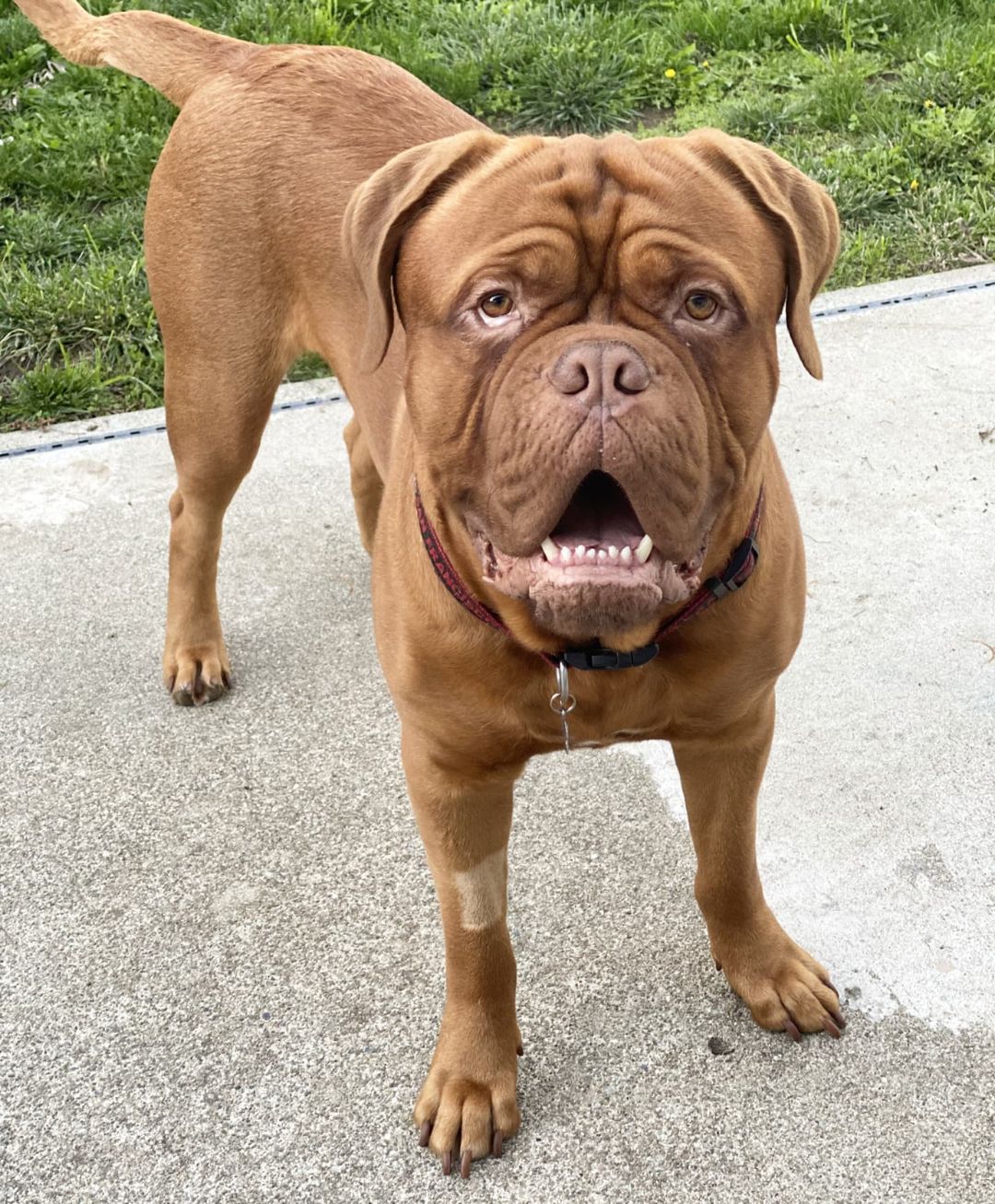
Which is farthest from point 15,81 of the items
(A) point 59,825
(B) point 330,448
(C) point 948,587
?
(C) point 948,587

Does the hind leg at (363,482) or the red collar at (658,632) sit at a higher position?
the red collar at (658,632)

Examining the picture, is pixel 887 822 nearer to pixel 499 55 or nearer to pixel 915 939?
pixel 915 939

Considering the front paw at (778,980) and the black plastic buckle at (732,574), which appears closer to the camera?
the black plastic buckle at (732,574)

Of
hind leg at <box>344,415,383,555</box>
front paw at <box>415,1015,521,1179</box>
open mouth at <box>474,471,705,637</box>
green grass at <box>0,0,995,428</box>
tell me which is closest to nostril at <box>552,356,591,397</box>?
open mouth at <box>474,471,705,637</box>

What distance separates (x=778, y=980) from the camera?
248 centimetres

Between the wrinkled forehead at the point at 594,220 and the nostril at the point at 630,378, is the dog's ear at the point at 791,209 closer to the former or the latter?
the wrinkled forehead at the point at 594,220

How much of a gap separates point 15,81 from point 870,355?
392cm

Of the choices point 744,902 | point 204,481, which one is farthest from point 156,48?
point 744,902

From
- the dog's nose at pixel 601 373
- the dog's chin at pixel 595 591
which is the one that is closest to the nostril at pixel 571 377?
the dog's nose at pixel 601 373

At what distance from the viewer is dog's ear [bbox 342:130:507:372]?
6.63ft

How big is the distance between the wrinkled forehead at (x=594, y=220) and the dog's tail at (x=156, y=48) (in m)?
1.36

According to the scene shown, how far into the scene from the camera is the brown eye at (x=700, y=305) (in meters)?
1.85

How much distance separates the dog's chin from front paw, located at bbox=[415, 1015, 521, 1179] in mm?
859

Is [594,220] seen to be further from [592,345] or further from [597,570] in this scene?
[597,570]
